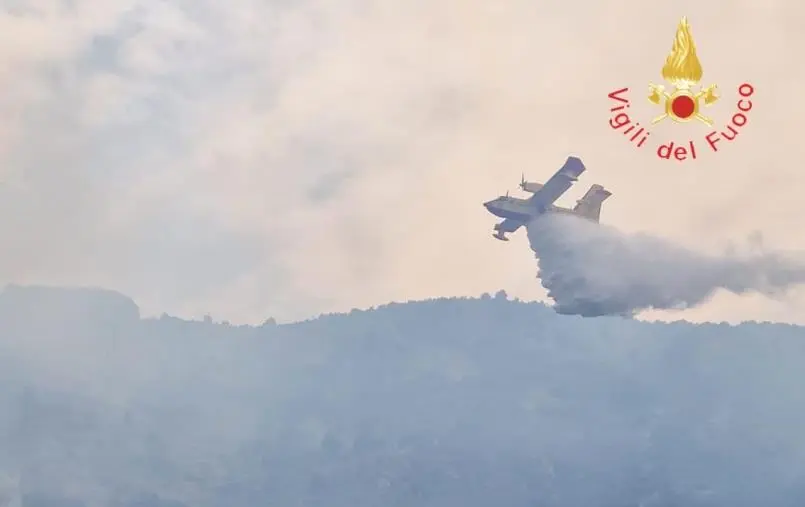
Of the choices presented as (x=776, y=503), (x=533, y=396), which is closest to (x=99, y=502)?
(x=533, y=396)

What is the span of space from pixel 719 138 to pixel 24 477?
13.9m

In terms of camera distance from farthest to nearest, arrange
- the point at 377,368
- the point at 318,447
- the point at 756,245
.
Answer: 1. the point at 377,368
2. the point at 318,447
3. the point at 756,245

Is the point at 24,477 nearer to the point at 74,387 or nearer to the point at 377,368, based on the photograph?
the point at 74,387

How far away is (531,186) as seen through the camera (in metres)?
16.1

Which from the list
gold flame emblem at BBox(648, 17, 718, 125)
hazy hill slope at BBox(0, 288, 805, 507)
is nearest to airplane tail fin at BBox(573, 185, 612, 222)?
gold flame emblem at BBox(648, 17, 718, 125)

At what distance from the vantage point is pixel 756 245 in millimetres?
15422

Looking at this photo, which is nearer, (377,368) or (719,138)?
(719,138)

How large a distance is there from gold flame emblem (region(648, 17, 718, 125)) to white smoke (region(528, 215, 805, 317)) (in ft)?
7.51

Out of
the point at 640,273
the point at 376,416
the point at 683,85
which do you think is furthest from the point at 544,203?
the point at 376,416

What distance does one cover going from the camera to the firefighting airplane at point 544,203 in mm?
15906

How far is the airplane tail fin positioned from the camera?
15945 millimetres

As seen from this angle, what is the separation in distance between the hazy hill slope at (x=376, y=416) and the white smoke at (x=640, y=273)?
3.67 ft

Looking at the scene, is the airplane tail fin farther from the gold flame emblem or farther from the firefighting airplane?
the gold flame emblem

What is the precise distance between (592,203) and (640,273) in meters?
1.54
